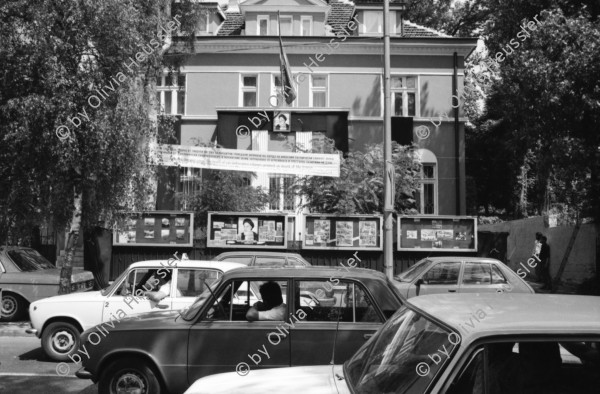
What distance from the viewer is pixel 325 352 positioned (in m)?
5.59

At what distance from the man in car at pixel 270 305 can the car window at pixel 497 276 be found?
6.33m

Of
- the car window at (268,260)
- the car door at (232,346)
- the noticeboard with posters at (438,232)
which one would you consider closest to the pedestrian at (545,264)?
the noticeboard with posters at (438,232)

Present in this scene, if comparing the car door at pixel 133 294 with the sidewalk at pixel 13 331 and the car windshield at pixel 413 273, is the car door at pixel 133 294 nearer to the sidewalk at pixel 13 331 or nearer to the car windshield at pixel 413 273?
the sidewalk at pixel 13 331

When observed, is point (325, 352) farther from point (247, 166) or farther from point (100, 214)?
point (247, 166)

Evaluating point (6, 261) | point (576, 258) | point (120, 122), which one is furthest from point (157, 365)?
point (576, 258)

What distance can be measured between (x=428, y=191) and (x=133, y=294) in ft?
55.3

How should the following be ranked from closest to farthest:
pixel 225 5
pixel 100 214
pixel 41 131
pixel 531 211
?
pixel 41 131 → pixel 100 214 → pixel 225 5 → pixel 531 211

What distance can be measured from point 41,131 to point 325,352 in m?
8.14

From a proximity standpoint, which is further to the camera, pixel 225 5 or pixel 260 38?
pixel 225 5

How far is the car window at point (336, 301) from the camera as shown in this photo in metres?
5.73

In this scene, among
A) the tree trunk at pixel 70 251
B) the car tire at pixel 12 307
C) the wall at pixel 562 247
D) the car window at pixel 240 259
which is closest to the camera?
the tree trunk at pixel 70 251

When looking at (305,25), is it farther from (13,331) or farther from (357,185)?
(13,331)

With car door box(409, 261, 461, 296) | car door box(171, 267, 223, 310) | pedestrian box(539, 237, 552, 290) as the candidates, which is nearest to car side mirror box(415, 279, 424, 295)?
car door box(409, 261, 461, 296)

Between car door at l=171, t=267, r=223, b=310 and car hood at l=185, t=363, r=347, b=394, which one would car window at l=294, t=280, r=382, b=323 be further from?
car door at l=171, t=267, r=223, b=310
